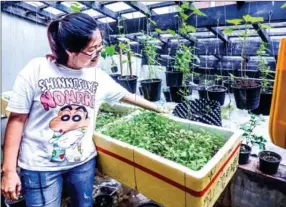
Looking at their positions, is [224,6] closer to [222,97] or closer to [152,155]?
[222,97]

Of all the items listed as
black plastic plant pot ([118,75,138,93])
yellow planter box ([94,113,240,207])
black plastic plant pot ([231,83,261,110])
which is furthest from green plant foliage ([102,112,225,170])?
black plastic plant pot ([118,75,138,93])

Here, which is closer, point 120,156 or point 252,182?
point 120,156

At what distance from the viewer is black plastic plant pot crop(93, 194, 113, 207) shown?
5.43 ft

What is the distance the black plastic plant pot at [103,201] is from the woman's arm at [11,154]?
2.90 ft

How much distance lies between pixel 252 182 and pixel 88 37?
1.25 m

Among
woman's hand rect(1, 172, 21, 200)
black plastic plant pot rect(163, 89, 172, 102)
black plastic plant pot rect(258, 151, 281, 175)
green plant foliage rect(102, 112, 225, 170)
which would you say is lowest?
black plastic plant pot rect(258, 151, 281, 175)

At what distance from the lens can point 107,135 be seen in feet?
3.83

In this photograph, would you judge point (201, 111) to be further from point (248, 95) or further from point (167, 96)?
point (167, 96)

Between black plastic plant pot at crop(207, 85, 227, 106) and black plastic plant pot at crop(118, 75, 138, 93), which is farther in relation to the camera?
black plastic plant pot at crop(118, 75, 138, 93)

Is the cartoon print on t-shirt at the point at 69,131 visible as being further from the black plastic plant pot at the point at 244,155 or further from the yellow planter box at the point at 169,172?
the black plastic plant pot at the point at 244,155

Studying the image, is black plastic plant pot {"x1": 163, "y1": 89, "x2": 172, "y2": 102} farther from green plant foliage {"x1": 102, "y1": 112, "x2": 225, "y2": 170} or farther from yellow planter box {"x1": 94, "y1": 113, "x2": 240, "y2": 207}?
yellow planter box {"x1": 94, "y1": 113, "x2": 240, "y2": 207}

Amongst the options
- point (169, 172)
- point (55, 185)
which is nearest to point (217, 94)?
point (169, 172)

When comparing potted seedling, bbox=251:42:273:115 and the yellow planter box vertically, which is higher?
potted seedling, bbox=251:42:273:115

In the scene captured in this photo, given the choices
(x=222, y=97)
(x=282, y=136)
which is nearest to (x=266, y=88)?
(x=222, y=97)
